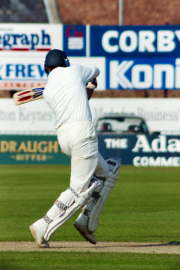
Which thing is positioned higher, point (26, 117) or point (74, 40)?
point (74, 40)

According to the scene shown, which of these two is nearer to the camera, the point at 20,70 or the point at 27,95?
the point at 27,95

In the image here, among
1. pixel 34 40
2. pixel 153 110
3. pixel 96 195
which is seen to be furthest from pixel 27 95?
pixel 153 110

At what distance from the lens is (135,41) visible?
2209 centimetres

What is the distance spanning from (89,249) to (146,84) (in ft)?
55.1

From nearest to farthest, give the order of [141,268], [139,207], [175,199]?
[141,268], [139,207], [175,199]

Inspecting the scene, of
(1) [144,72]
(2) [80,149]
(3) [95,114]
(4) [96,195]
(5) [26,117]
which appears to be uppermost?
(1) [144,72]

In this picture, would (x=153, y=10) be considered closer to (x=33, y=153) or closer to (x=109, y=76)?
(x=109, y=76)

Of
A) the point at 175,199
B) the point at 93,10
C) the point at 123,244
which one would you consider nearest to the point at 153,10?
the point at 93,10

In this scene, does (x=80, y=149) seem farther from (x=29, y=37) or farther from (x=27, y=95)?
(x=29, y=37)

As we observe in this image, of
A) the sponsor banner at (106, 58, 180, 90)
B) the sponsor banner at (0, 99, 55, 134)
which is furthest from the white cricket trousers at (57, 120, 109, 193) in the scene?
the sponsor banner at (106, 58, 180, 90)

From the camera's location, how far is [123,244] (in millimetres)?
6344

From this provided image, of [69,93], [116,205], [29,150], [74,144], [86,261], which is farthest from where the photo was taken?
[29,150]

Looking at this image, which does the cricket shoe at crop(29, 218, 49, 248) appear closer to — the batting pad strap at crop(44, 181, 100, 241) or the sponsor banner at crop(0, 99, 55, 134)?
the batting pad strap at crop(44, 181, 100, 241)

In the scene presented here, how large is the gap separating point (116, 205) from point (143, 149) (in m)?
9.91
